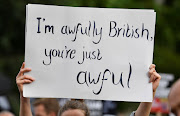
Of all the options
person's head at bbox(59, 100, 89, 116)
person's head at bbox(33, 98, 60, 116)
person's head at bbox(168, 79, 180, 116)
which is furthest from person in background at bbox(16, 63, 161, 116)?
person's head at bbox(33, 98, 60, 116)

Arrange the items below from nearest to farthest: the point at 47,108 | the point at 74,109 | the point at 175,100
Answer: the point at 175,100, the point at 74,109, the point at 47,108

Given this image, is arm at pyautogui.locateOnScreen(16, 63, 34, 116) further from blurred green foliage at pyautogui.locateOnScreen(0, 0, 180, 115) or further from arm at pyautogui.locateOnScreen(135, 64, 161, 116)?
blurred green foliage at pyautogui.locateOnScreen(0, 0, 180, 115)

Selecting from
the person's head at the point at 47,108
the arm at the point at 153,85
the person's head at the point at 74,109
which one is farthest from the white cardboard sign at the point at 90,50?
the person's head at the point at 47,108

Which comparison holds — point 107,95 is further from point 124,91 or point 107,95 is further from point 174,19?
point 174,19

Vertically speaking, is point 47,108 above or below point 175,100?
below

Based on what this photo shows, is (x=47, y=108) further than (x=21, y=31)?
No

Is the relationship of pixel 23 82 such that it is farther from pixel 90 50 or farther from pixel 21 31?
pixel 21 31

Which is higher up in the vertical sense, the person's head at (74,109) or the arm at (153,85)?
the arm at (153,85)

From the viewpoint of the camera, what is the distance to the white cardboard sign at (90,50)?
5.36 metres

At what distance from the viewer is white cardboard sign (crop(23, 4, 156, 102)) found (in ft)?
17.6

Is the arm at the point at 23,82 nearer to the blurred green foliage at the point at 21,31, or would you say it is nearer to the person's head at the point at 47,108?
the person's head at the point at 47,108

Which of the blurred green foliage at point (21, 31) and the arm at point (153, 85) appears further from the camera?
the blurred green foliage at point (21, 31)

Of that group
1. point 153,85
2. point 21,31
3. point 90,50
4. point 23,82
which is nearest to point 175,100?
point 153,85

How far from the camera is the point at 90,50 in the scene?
17.8 feet
